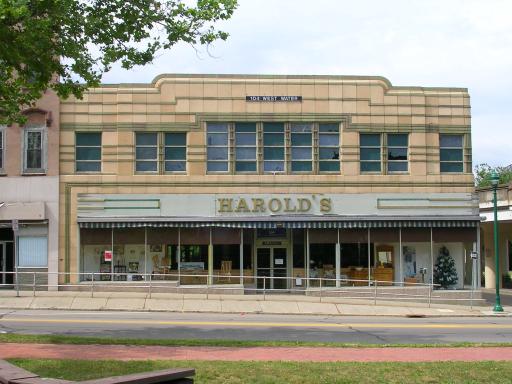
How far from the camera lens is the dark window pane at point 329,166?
2966 cm

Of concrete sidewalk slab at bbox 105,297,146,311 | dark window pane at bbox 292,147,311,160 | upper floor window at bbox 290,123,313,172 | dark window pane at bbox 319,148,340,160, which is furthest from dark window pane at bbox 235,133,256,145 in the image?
concrete sidewalk slab at bbox 105,297,146,311

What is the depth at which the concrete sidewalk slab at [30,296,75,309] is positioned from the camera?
23953 millimetres

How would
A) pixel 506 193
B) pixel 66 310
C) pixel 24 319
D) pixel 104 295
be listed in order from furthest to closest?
1. pixel 506 193
2. pixel 104 295
3. pixel 66 310
4. pixel 24 319

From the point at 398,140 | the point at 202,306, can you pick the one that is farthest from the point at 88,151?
the point at 398,140

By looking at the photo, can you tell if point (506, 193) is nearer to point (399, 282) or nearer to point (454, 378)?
point (399, 282)

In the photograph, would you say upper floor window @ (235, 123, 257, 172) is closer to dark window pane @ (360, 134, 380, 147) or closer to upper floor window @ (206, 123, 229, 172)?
upper floor window @ (206, 123, 229, 172)

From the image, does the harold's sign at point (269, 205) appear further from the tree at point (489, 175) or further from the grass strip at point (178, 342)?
the tree at point (489, 175)

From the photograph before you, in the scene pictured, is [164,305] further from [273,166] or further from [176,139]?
[273,166]

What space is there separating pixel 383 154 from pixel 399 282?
5529 mm

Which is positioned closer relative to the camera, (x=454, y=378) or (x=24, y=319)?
(x=454, y=378)

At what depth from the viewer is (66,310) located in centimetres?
2355

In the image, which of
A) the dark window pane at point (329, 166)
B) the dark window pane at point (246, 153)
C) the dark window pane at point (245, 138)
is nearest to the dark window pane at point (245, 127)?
the dark window pane at point (245, 138)

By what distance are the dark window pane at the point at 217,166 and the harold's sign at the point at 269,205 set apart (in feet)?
4.19

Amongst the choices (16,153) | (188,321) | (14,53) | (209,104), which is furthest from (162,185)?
(14,53)
